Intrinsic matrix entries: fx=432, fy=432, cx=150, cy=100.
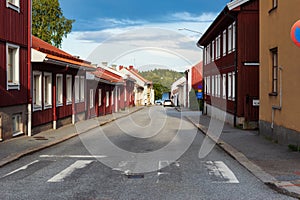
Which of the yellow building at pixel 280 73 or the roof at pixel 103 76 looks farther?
the roof at pixel 103 76

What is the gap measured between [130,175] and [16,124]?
28.4 ft

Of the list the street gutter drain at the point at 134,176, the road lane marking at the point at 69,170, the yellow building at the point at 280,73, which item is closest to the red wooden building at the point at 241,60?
the yellow building at the point at 280,73

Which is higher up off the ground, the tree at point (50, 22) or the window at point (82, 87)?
the tree at point (50, 22)

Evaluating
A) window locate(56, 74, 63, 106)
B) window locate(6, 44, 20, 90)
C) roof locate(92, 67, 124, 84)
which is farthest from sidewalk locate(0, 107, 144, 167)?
roof locate(92, 67, 124, 84)

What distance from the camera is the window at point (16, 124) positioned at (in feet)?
52.2

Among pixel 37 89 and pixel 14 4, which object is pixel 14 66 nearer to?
pixel 14 4

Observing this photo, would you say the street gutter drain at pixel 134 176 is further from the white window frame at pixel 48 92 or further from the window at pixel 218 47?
the window at pixel 218 47

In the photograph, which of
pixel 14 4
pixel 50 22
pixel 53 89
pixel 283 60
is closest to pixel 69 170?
pixel 283 60

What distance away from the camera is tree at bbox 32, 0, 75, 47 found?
46.9 meters

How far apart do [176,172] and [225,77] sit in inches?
705

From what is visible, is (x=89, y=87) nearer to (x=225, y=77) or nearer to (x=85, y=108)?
(x=85, y=108)

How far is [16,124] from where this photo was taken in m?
16.3

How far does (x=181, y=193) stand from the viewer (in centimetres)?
726

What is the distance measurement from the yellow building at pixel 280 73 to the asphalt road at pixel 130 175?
230 cm
